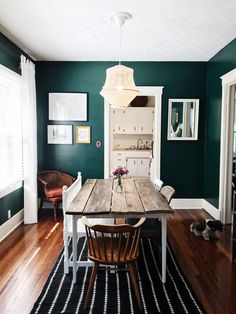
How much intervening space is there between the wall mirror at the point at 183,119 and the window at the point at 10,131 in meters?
2.70

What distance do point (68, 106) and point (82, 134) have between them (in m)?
0.58

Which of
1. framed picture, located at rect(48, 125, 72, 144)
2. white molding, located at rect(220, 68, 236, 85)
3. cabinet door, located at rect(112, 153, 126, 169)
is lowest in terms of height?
cabinet door, located at rect(112, 153, 126, 169)

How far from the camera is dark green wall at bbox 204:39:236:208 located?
4.62m

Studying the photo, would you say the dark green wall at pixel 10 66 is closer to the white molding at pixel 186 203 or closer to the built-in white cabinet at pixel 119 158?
the white molding at pixel 186 203

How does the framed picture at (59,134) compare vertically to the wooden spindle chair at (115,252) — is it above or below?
above

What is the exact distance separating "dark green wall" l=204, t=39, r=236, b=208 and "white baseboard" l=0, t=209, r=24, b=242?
3.24 meters

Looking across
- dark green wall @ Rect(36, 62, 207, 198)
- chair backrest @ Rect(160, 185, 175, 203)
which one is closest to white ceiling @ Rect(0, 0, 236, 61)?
dark green wall @ Rect(36, 62, 207, 198)

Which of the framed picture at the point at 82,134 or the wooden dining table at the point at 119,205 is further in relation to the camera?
the framed picture at the point at 82,134

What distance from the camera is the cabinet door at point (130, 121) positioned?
8.02 metres

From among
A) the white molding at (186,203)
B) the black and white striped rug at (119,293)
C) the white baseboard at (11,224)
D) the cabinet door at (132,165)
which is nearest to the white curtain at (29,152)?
the white baseboard at (11,224)

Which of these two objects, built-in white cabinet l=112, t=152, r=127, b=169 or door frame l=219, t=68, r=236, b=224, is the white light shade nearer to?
door frame l=219, t=68, r=236, b=224

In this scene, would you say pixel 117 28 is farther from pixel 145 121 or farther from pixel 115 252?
pixel 145 121

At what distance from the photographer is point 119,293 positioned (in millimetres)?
2553

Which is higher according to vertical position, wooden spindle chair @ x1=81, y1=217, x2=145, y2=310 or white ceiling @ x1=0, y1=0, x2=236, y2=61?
white ceiling @ x1=0, y1=0, x2=236, y2=61
